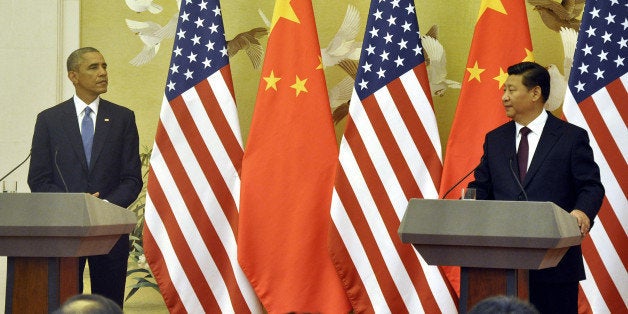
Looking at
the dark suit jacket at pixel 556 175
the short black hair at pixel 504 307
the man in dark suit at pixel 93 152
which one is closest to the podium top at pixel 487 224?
the dark suit jacket at pixel 556 175

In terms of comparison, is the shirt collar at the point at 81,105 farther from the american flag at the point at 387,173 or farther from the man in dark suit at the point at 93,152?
the american flag at the point at 387,173

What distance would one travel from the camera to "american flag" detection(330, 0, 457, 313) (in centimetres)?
559

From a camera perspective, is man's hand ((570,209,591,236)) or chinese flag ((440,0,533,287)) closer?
man's hand ((570,209,591,236))

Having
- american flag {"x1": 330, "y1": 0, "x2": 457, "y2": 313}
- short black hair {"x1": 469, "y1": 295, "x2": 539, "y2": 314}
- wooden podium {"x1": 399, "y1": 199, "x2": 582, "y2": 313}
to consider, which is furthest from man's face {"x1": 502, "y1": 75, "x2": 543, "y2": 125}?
short black hair {"x1": 469, "y1": 295, "x2": 539, "y2": 314}

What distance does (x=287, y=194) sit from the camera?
18.9ft

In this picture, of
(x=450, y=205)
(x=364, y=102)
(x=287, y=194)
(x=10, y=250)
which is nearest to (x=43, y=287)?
(x=10, y=250)

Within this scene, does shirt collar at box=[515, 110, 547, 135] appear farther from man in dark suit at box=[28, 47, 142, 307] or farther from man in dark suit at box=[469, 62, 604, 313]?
man in dark suit at box=[28, 47, 142, 307]

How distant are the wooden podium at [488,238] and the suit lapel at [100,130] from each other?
2.01 m

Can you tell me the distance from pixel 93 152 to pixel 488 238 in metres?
2.34

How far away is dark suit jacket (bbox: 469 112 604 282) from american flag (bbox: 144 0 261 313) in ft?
5.99

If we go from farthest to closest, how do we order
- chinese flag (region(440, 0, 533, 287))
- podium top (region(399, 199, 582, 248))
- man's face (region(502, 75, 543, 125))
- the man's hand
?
chinese flag (region(440, 0, 533, 287)) → man's face (region(502, 75, 543, 125)) → the man's hand → podium top (region(399, 199, 582, 248))

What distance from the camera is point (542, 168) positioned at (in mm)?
4344

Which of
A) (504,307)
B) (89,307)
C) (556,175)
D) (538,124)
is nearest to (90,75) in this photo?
(538,124)

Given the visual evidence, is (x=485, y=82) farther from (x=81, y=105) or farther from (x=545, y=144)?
(x=81, y=105)
